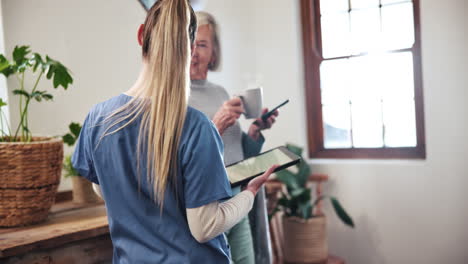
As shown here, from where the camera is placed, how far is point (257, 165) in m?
1.38

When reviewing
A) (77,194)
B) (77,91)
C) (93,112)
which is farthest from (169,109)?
(77,91)

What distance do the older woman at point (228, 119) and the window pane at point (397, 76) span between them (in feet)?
5.57

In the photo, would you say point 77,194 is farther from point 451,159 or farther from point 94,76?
point 451,159

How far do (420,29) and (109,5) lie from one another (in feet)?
6.58

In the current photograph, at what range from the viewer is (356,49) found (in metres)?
3.46

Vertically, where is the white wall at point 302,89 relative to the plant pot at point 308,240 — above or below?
above

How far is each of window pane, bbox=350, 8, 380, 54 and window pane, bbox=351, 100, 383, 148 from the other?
16.0 inches

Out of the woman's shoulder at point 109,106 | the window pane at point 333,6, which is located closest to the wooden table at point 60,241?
the woman's shoulder at point 109,106

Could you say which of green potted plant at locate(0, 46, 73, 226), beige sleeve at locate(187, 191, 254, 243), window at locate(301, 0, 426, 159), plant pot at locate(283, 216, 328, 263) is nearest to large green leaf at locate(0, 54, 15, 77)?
green potted plant at locate(0, 46, 73, 226)

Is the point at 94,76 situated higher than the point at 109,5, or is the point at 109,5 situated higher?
the point at 109,5

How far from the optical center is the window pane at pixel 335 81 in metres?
3.50

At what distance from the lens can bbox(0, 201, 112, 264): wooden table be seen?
1.32 meters

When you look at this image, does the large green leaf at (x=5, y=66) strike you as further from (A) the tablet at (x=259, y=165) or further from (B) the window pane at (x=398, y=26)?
(B) the window pane at (x=398, y=26)

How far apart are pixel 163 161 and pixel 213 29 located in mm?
1017
